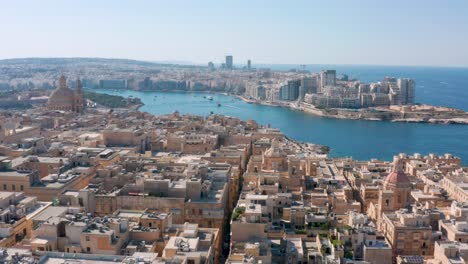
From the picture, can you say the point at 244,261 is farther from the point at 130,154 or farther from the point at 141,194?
the point at 130,154

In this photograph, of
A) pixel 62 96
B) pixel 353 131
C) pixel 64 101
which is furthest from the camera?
pixel 353 131

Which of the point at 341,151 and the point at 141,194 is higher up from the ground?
the point at 141,194

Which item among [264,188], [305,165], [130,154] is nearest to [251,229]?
[264,188]

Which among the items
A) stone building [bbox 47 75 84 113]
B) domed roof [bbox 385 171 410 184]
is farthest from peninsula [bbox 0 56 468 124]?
domed roof [bbox 385 171 410 184]

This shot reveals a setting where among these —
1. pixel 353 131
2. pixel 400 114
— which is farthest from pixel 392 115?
pixel 353 131

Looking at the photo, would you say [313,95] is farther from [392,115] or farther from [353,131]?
[353,131]

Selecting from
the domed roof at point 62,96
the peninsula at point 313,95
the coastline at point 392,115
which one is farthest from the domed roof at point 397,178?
the peninsula at point 313,95

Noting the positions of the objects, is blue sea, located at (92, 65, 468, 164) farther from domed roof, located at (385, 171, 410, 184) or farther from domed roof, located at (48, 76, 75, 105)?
domed roof, located at (385, 171, 410, 184)

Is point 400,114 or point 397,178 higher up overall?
point 397,178

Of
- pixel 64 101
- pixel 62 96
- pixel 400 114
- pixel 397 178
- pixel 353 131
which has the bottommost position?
pixel 353 131

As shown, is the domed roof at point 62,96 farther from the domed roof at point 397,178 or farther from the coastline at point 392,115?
the domed roof at point 397,178

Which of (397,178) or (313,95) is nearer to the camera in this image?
(397,178)
